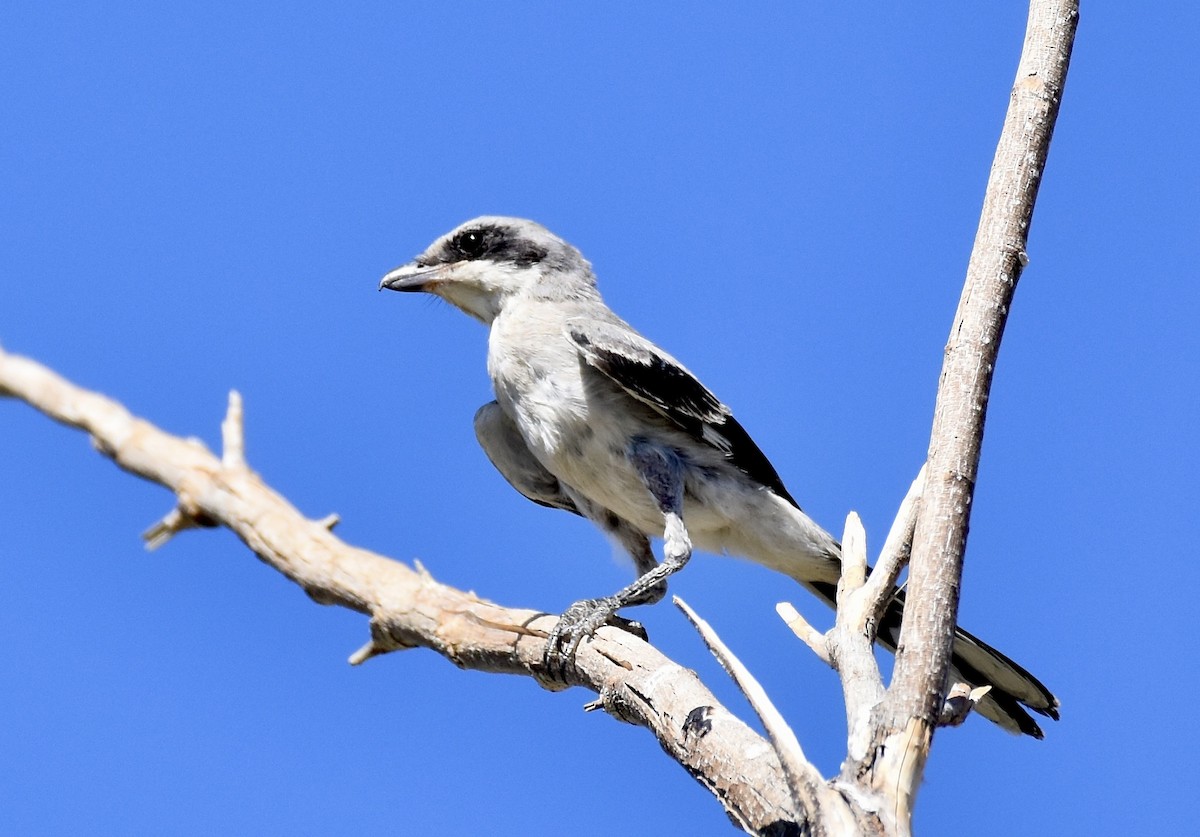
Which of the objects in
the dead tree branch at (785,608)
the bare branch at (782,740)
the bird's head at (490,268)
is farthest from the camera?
the bird's head at (490,268)

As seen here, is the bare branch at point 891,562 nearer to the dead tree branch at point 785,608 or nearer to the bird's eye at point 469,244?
the dead tree branch at point 785,608

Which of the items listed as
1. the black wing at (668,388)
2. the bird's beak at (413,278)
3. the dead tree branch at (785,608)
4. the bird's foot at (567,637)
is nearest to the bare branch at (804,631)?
the dead tree branch at (785,608)

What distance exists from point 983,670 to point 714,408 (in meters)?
1.92

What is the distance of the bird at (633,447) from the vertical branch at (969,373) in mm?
2244

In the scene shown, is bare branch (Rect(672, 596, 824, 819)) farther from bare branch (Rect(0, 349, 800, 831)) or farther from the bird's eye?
the bird's eye

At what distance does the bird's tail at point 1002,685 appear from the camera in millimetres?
5414

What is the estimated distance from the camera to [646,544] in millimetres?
6996

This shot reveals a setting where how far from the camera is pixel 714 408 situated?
659cm

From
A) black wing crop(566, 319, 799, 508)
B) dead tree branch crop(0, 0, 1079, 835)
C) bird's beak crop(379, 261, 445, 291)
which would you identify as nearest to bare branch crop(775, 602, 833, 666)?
dead tree branch crop(0, 0, 1079, 835)

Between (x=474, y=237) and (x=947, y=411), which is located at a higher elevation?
(x=474, y=237)

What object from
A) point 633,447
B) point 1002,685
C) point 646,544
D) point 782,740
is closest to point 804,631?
point 782,740

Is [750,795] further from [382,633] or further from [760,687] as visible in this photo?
[382,633]

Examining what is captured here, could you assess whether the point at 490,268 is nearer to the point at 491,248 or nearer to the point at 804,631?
the point at 491,248

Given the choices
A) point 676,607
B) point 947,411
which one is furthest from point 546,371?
point 947,411
